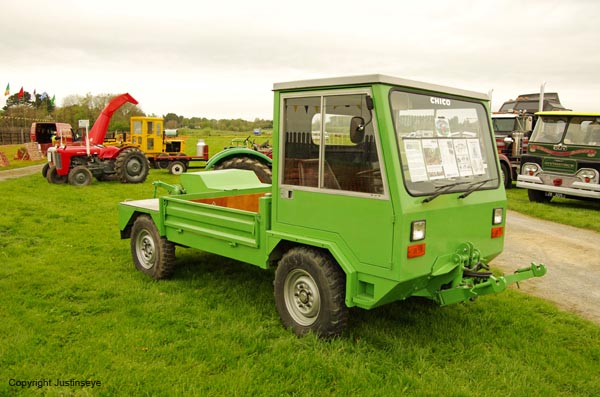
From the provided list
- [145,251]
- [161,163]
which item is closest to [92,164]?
[161,163]

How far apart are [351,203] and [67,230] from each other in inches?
256

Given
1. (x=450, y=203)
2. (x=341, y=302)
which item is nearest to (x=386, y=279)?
(x=341, y=302)

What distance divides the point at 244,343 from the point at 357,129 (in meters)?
2.02

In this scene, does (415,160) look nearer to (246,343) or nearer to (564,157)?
(246,343)

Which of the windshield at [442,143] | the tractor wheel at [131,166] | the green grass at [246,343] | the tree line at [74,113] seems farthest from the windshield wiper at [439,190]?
the tree line at [74,113]

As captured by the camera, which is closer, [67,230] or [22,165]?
[67,230]

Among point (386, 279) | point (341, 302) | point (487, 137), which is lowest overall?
point (341, 302)

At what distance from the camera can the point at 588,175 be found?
11.5m

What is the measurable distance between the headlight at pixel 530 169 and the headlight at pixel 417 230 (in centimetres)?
992

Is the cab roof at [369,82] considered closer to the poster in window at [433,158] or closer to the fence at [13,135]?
the poster in window at [433,158]

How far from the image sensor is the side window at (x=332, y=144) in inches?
152

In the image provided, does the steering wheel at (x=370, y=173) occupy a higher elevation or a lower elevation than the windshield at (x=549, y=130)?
lower

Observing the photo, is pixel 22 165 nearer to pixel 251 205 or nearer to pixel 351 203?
pixel 251 205

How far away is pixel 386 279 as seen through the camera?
375 cm
